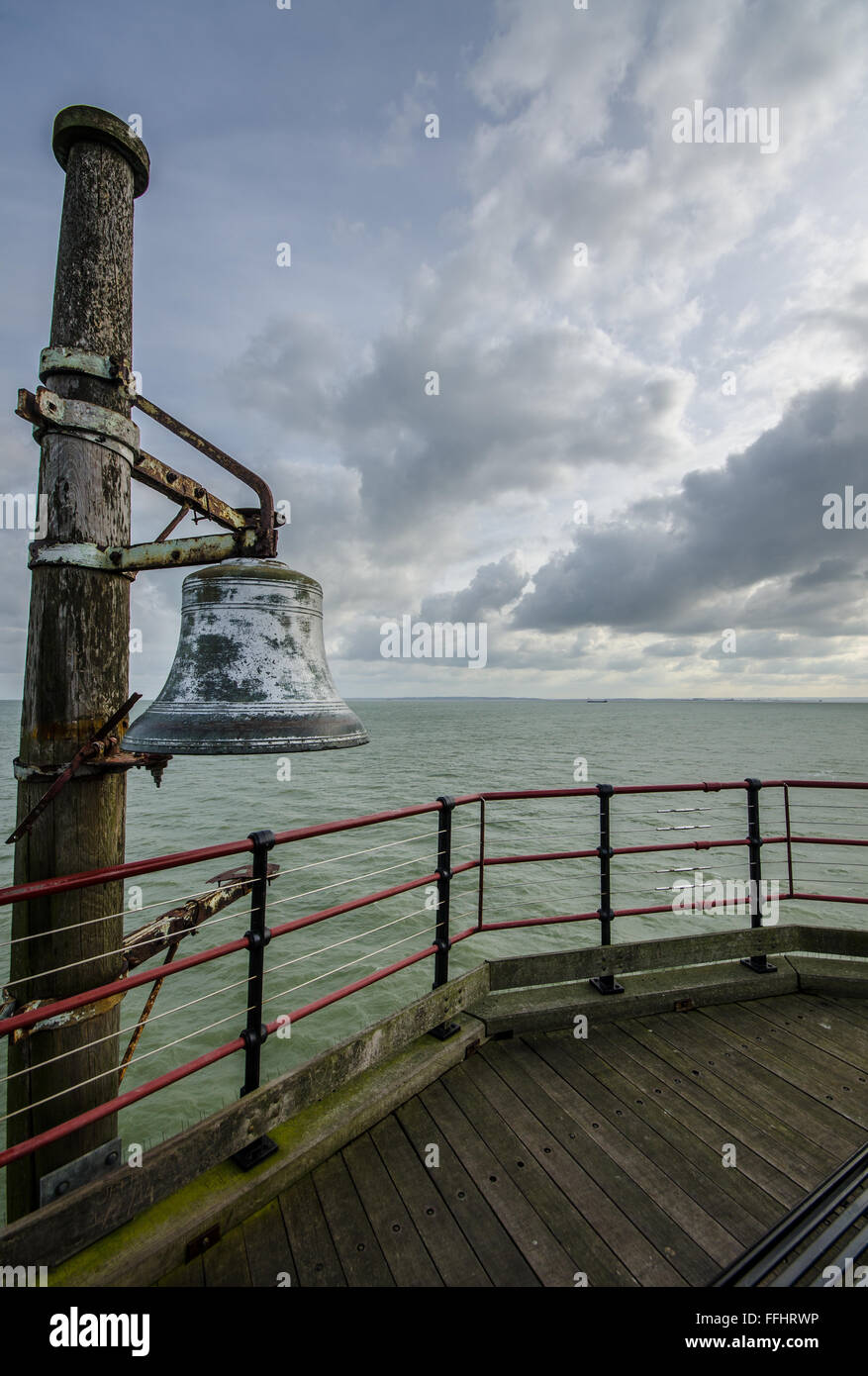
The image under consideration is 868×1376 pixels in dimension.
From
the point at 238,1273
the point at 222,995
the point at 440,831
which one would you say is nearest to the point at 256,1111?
the point at 238,1273

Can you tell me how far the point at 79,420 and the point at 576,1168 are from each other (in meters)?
3.85

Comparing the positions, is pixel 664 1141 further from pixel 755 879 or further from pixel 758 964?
pixel 755 879

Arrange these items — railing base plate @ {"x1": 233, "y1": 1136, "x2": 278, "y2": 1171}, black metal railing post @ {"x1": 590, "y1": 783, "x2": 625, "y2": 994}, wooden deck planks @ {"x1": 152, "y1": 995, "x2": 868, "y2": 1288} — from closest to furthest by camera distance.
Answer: wooden deck planks @ {"x1": 152, "y1": 995, "x2": 868, "y2": 1288}, railing base plate @ {"x1": 233, "y1": 1136, "x2": 278, "y2": 1171}, black metal railing post @ {"x1": 590, "y1": 783, "x2": 625, "y2": 994}

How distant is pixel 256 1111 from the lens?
2.50 m

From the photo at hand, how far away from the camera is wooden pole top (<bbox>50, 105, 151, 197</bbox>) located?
2617mm

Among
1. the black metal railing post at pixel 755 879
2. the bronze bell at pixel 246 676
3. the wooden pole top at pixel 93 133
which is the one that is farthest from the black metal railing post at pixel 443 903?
the wooden pole top at pixel 93 133

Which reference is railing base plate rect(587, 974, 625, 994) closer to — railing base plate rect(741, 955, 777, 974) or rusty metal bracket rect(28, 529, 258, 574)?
railing base plate rect(741, 955, 777, 974)

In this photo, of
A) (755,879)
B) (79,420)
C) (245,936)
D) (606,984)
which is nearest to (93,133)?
(79,420)

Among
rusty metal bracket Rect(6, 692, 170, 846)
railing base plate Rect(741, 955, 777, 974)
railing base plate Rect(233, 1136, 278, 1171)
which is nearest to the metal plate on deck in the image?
railing base plate Rect(233, 1136, 278, 1171)

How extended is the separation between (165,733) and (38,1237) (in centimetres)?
169

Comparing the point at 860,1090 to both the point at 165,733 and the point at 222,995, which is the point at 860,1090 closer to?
the point at 165,733

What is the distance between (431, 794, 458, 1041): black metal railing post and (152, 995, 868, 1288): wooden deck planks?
0.22 meters

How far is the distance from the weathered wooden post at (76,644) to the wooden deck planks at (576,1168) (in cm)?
108

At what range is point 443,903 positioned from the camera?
132 inches
